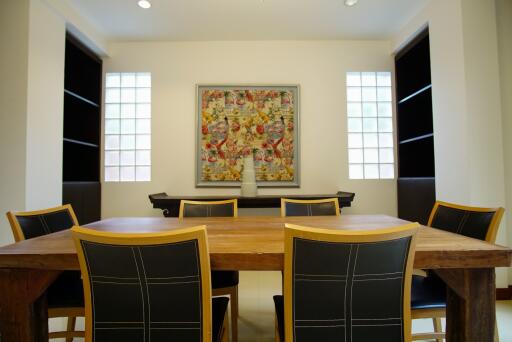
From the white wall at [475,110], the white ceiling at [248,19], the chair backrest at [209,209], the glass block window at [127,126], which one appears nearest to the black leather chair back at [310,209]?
the chair backrest at [209,209]

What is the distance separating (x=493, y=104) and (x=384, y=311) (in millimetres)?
2359

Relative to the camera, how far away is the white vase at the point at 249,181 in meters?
2.88

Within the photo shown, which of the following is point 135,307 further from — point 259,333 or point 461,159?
point 461,159

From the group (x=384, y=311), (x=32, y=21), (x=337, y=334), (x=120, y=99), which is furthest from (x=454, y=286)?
(x=120, y=99)

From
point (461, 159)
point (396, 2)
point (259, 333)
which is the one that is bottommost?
point (259, 333)

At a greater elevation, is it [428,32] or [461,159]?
[428,32]

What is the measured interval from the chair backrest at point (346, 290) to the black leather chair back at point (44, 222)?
1.37 metres

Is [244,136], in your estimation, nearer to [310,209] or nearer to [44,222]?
[310,209]

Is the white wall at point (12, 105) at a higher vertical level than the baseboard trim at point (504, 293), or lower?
higher

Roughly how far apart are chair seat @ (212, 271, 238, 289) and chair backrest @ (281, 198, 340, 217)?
60 centimetres

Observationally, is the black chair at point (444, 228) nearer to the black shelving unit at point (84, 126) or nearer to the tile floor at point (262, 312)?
the tile floor at point (262, 312)

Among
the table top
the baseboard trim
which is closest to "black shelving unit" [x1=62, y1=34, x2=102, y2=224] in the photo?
the table top

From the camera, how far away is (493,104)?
209 cm

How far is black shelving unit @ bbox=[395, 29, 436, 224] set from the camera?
3.05 m
